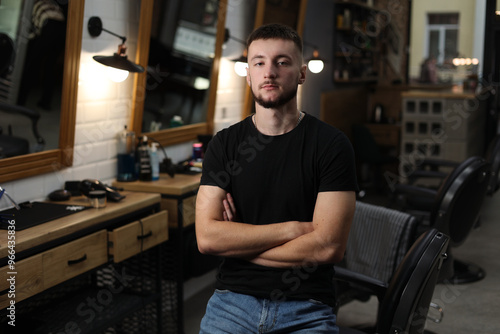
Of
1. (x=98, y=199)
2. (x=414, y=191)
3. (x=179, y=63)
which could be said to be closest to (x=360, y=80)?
(x=414, y=191)

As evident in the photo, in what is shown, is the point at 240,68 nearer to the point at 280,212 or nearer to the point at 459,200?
the point at 459,200

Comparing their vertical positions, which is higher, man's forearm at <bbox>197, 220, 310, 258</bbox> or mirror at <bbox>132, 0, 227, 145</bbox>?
mirror at <bbox>132, 0, 227, 145</bbox>

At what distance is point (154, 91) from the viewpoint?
12.8ft

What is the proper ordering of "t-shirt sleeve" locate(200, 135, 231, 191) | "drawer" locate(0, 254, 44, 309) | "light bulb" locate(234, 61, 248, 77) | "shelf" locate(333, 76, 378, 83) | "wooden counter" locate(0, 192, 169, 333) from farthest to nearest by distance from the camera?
"shelf" locate(333, 76, 378, 83)
"light bulb" locate(234, 61, 248, 77)
"wooden counter" locate(0, 192, 169, 333)
"drawer" locate(0, 254, 44, 309)
"t-shirt sleeve" locate(200, 135, 231, 191)

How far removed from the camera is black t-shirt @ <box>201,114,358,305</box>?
188 centimetres

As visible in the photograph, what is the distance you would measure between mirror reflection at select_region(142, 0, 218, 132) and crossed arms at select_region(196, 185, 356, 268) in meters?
2.08

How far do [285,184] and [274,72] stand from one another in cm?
34

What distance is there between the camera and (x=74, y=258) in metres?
2.64

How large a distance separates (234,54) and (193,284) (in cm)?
181

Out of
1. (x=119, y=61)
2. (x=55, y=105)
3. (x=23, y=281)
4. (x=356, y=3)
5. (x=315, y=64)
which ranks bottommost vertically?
(x=23, y=281)

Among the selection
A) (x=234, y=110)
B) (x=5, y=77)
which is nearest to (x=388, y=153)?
(x=234, y=110)

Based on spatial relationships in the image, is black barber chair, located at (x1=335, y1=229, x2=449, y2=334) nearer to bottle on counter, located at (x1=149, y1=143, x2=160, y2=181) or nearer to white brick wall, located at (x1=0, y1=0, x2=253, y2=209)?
white brick wall, located at (x1=0, y1=0, x2=253, y2=209)

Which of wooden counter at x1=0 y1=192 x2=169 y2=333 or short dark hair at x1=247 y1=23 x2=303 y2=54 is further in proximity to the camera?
wooden counter at x1=0 y1=192 x2=169 y2=333

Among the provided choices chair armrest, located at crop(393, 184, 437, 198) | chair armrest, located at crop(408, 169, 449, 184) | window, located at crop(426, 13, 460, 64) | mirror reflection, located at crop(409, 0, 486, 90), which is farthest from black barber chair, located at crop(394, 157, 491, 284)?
window, located at crop(426, 13, 460, 64)
